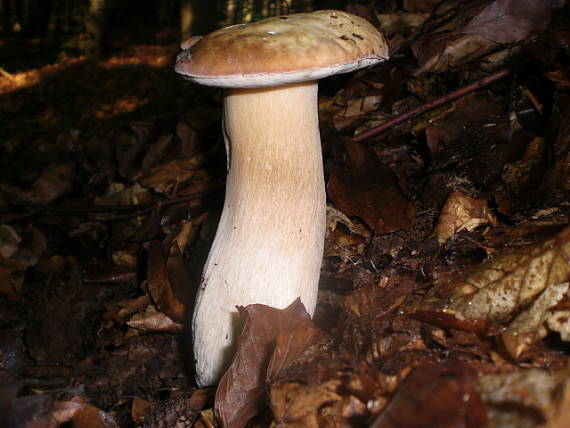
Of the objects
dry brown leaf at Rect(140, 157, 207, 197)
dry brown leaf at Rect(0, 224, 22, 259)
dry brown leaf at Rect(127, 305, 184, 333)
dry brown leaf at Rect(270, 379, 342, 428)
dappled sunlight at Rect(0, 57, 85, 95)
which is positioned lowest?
dappled sunlight at Rect(0, 57, 85, 95)

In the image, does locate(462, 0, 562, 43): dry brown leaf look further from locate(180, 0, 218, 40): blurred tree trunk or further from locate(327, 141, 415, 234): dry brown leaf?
locate(180, 0, 218, 40): blurred tree trunk

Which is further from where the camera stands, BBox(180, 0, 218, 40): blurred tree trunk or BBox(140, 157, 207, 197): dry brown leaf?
BBox(180, 0, 218, 40): blurred tree trunk

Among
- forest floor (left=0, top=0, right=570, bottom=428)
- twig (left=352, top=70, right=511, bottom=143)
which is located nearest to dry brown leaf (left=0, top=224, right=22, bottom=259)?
forest floor (left=0, top=0, right=570, bottom=428)

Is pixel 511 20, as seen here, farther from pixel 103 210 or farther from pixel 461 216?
pixel 103 210

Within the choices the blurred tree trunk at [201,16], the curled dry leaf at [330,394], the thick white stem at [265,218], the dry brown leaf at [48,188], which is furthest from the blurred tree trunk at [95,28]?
the curled dry leaf at [330,394]

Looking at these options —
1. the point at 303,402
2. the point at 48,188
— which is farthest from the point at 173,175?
the point at 303,402

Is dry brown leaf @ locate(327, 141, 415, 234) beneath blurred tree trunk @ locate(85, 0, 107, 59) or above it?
above

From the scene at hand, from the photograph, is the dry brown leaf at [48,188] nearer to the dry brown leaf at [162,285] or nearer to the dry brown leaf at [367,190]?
the dry brown leaf at [162,285]

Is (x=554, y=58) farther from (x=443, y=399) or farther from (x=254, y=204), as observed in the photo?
(x=443, y=399)
